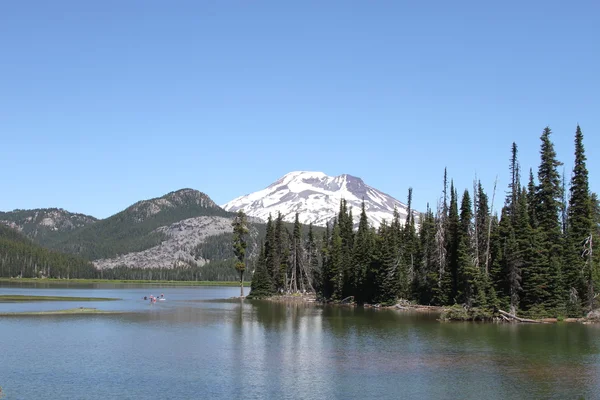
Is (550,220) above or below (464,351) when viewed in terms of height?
above

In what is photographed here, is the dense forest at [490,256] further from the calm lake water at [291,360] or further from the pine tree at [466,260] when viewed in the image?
the calm lake water at [291,360]

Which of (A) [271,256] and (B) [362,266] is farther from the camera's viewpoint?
(A) [271,256]

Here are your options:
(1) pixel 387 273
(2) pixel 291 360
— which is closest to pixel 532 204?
(1) pixel 387 273

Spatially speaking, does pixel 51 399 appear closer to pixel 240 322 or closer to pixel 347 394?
pixel 347 394

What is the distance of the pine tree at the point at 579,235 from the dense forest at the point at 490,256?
5.9 inches

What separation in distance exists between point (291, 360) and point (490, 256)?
60497mm

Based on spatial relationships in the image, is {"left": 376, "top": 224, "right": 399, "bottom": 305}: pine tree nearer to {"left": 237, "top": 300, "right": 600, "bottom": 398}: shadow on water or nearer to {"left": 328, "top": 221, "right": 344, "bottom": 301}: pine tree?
{"left": 328, "top": 221, "right": 344, "bottom": 301}: pine tree

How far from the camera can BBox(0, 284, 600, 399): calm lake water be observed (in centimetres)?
4169

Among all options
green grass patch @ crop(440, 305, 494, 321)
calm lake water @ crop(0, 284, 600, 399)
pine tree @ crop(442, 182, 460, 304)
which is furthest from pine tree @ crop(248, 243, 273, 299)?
calm lake water @ crop(0, 284, 600, 399)

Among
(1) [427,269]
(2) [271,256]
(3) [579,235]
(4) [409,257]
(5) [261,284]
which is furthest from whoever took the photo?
(2) [271,256]

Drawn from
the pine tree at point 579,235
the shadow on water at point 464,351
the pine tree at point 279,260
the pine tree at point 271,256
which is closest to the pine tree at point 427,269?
the pine tree at point 579,235

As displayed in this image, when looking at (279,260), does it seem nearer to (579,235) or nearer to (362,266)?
(362,266)

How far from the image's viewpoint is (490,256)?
345ft

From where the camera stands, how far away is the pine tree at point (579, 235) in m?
95.6
